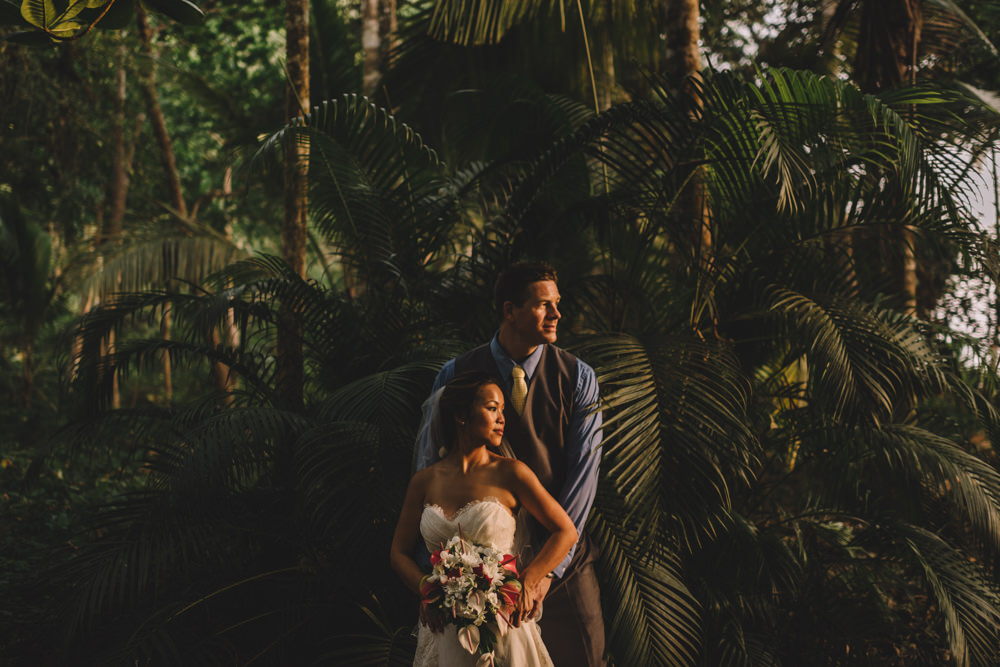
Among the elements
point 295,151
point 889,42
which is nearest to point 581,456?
point 295,151

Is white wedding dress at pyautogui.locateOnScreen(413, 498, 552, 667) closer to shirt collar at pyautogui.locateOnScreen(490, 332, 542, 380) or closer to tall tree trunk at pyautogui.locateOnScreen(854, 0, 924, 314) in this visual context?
shirt collar at pyautogui.locateOnScreen(490, 332, 542, 380)

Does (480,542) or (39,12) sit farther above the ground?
(39,12)

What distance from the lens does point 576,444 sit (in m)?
2.72

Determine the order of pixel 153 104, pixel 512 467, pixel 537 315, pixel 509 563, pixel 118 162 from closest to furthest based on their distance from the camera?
1. pixel 509 563
2. pixel 512 467
3. pixel 537 315
4. pixel 153 104
5. pixel 118 162

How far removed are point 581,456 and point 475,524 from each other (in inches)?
18.6

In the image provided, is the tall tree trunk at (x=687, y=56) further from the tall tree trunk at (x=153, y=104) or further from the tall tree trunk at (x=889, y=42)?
the tall tree trunk at (x=153, y=104)

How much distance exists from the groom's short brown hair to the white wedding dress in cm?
68

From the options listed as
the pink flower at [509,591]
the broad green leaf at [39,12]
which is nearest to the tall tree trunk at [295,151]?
the pink flower at [509,591]

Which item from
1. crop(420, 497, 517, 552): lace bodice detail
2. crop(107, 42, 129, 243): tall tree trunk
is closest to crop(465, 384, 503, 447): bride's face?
crop(420, 497, 517, 552): lace bodice detail

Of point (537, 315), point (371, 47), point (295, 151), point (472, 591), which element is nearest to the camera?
point (472, 591)

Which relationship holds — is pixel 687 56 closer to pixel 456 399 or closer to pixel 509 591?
pixel 456 399

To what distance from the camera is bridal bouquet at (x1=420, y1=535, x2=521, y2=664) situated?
88.0 inches

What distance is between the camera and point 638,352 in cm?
376

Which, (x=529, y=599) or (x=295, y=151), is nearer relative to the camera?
(x=529, y=599)
